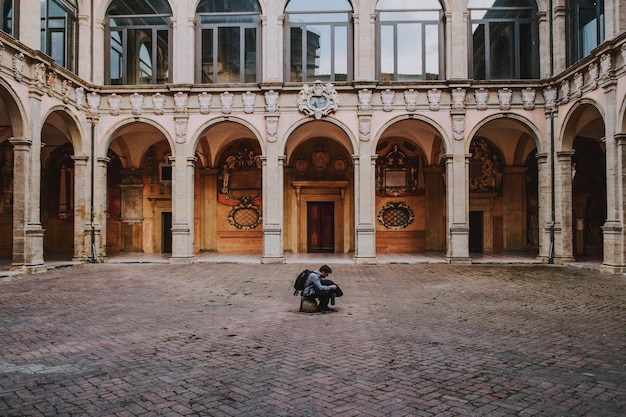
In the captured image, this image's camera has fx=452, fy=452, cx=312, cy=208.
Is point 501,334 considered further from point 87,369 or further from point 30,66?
point 30,66

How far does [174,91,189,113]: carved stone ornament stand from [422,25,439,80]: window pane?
30.7 ft

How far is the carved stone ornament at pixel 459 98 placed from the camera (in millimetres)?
17031

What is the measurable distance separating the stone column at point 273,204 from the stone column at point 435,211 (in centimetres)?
781

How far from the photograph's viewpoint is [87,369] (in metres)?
5.02

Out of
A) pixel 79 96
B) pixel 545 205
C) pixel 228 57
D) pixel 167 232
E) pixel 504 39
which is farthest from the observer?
pixel 167 232

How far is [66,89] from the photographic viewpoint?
52.2ft

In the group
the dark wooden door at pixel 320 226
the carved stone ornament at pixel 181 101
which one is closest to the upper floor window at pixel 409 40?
the dark wooden door at pixel 320 226

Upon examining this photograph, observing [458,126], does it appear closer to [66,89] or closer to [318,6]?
[318,6]

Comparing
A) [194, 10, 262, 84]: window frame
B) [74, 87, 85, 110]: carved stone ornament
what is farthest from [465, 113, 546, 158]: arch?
[74, 87, 85, 110]: carved stone ornament

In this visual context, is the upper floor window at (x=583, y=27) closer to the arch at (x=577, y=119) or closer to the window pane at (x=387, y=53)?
the arch at (x=577, y=119)

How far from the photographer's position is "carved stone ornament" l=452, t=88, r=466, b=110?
1703cm

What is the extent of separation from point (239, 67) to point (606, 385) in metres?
16.6

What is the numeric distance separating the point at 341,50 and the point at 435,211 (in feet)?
28.6

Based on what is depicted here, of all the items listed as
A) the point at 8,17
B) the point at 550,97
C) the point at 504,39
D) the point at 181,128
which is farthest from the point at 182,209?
the point at 550,97
